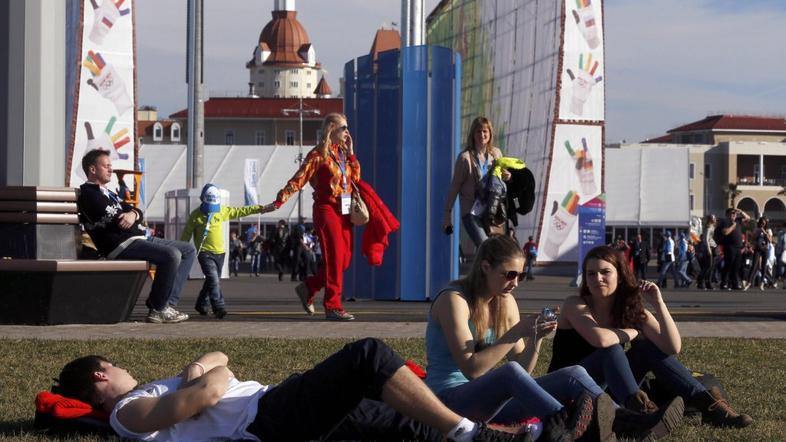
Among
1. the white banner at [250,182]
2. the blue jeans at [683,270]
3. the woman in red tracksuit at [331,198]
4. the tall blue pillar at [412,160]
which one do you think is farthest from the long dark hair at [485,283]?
the white banner at [250,182]

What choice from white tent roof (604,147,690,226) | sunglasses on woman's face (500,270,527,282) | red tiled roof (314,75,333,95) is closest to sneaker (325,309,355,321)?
sunglasses on woman's face (500,270,527,282)

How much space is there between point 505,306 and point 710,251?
24064 millimetres

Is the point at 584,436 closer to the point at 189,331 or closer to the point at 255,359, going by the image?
the point at 255,359

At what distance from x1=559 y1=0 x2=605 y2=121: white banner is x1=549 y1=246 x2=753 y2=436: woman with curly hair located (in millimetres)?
39071

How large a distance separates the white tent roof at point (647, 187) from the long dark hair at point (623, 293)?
2372 inches

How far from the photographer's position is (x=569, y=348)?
674 centimetres

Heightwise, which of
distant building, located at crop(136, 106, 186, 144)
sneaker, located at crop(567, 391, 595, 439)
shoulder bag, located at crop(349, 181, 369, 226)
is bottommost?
sneaker, located at crop(567, 391, 595, 439)

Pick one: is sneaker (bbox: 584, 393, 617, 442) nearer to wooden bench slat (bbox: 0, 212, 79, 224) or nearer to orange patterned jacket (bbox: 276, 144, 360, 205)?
wooden bench slat (bbox: 0, 212, 79, 224)

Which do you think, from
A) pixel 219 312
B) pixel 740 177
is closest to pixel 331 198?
pixel 219 312

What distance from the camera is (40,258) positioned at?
1045 cm

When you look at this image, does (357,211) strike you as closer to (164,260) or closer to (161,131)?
(164,260)

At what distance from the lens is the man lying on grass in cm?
532

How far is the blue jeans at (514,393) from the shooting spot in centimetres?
559

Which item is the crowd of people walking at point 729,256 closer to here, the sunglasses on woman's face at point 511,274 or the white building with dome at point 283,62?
the sunglasses on woman's face at point 511,274
